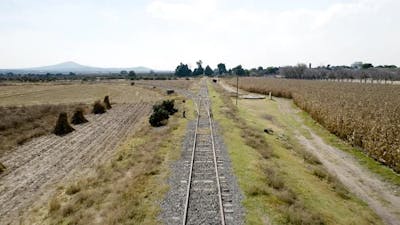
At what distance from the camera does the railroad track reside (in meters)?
11.2

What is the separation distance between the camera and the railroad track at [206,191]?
1122 cm

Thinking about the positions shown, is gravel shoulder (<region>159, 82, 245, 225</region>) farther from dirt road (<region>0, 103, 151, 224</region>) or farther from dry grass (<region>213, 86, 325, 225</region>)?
dirt road (<region>0, 103, 151, 224</region>)

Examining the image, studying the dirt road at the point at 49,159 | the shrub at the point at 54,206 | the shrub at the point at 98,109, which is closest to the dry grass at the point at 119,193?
the shrub at the point at 54,206

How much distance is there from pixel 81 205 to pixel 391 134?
19.2 m

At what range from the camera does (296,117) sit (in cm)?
3981

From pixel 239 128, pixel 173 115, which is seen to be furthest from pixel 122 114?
pixel 239 128

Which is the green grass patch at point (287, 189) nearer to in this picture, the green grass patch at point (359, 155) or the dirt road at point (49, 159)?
the green grass patch at point (359, 155)

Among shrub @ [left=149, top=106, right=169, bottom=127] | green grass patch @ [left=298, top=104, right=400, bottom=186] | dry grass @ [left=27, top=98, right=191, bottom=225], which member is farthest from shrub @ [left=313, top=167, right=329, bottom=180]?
shrub @ [left=149, top=106, right=169, bottom=127]

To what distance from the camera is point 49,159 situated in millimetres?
23922

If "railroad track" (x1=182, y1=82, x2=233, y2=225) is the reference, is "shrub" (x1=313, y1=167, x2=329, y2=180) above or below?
below

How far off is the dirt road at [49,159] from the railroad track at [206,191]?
25.5ft

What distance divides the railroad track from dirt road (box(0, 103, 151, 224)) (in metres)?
7.76

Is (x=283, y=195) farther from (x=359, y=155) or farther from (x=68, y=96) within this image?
(x=68, y=96)

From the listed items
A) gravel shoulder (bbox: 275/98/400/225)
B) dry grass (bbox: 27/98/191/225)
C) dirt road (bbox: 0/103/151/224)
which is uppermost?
dry grass (bbox: 27/98/191/225)
